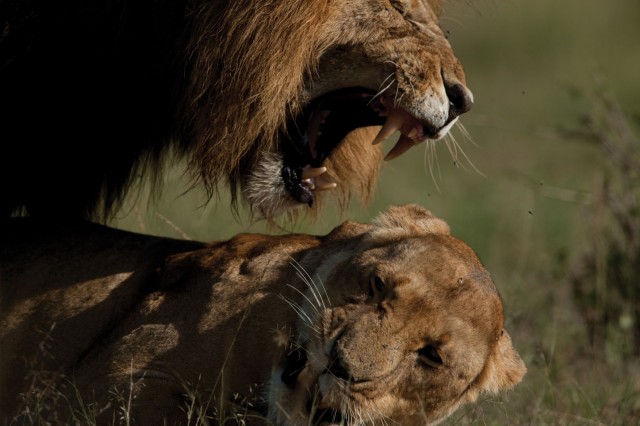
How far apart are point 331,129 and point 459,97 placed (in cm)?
43

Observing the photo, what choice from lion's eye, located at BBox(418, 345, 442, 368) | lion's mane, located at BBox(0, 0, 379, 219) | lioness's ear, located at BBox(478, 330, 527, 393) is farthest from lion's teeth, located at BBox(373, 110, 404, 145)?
lion's eye, located at BBox(418, 345, 442, 368)

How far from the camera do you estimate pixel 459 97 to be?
10.8ft

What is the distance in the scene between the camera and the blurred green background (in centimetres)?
398

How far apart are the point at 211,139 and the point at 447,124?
617mm

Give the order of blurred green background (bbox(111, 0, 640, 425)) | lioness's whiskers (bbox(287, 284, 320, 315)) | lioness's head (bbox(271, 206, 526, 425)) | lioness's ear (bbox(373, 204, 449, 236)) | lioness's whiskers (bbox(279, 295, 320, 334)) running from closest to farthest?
lioness's head (bbox(271, 206, 526, 425)) < lioness's whiskers (bbox(279, 295, 320, 334)) < lioness's whiskers (bbox(287, 284, 320, 315)) < lioness's ear (bbox(373, 204, 449, 236)) < blurred green background (bbox(111, 0, 640, 425))

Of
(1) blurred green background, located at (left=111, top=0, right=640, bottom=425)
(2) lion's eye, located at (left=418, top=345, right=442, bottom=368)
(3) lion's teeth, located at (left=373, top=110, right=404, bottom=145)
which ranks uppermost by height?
(3) lion's teeth, located at (left=373, top=110, right=404, bottom=145)

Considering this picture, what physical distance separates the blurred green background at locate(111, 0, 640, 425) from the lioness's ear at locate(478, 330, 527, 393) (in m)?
0.22

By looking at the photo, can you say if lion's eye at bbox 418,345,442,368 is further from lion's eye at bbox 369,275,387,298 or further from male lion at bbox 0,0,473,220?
male lion at bbox 0,0,473,220

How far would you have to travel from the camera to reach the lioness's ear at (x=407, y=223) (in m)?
3.21

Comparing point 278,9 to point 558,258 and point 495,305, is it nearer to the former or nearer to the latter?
point 495,305

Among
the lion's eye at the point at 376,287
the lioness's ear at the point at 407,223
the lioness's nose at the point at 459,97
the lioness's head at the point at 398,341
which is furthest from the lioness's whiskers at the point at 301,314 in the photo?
the lioness's nose at the point at 459,97

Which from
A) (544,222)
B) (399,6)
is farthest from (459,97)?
(544,222)

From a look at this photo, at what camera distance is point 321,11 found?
3.30 meters

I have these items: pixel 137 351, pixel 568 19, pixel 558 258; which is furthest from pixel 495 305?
pixel 568 19
